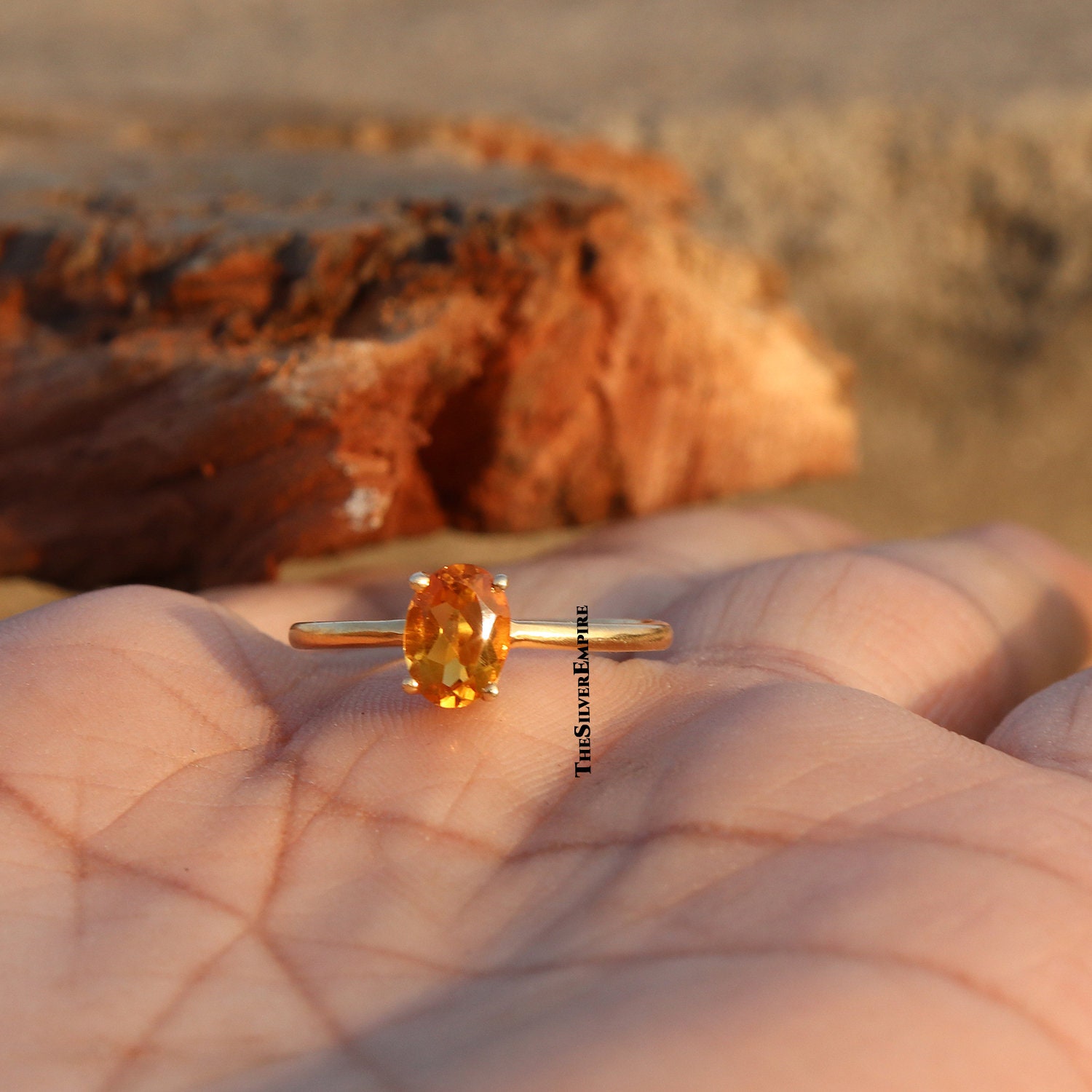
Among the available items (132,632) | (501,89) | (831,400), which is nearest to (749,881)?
(132,632)

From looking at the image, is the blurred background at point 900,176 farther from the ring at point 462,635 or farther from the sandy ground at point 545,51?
the ring at point 462,635

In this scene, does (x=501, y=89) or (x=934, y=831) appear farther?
(x=501, y=89)

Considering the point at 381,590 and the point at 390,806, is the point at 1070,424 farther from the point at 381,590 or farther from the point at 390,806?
the point at 390,806

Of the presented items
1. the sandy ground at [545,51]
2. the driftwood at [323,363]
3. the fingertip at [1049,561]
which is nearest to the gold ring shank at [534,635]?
the driftwood at [323,363]

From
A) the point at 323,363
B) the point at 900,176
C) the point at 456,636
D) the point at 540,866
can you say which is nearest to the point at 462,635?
the point at 456,636

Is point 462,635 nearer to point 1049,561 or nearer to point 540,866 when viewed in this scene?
point 540,866

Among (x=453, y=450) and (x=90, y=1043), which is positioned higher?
(x=453, y=450)
